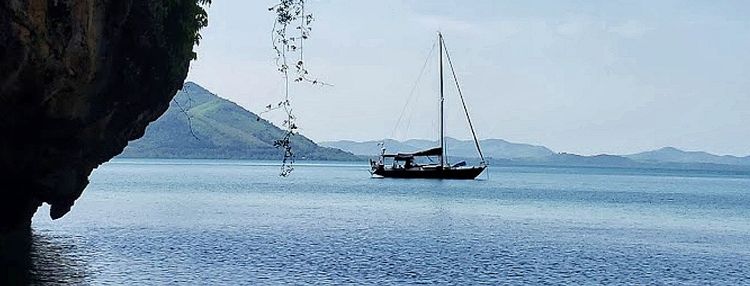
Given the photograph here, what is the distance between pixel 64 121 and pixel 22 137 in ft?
6.10

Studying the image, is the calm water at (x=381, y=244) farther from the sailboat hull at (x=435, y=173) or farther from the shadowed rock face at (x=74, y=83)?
the sailboat hull at (x=435, y=173)

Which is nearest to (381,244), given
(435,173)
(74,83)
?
(74,83)

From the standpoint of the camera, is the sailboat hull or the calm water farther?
the sailboat hull

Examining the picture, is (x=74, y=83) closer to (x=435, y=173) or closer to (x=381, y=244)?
(x=381, y=244)

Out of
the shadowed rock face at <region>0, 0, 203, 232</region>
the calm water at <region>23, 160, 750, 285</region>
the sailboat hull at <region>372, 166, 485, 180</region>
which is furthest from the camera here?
the sailboat hull at <region>372, 166, 485, 180</region>

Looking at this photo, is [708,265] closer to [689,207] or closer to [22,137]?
[22,137]

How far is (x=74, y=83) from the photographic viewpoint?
27578 mm

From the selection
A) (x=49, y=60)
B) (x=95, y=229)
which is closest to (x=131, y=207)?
(x=95, y=229)

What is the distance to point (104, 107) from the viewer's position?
33.3 meters

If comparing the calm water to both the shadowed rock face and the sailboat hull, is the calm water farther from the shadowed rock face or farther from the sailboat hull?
the sailboat hull

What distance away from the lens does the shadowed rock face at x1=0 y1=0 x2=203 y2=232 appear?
2509 centimetres

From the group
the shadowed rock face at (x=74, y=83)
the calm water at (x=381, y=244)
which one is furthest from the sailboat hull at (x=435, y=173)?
the shadowed rock face at (x=74, y=83)

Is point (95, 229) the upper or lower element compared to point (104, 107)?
lower

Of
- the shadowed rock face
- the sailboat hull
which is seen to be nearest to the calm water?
the shadowed rock face
